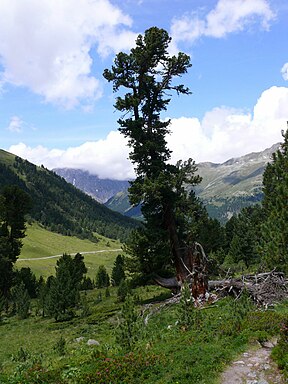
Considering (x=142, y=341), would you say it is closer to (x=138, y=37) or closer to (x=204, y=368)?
(x=204, y=368)

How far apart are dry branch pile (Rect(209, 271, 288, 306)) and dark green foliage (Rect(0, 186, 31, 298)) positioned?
3744 cm

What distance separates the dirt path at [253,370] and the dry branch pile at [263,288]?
7.47 metres

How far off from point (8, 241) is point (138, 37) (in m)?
37.5

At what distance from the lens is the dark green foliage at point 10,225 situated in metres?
49.9

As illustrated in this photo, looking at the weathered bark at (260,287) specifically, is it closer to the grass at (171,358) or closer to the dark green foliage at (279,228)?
the grass at (171,358)

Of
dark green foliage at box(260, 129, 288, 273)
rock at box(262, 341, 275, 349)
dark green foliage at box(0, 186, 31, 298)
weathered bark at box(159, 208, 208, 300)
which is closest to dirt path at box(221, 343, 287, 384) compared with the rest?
rock at box(262, 341, 275, 349)

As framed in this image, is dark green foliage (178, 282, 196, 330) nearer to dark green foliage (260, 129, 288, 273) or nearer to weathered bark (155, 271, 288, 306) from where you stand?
weathered bark (155, 271, 288, 306)

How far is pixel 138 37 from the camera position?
2839cm

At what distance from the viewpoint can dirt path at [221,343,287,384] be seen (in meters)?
9.82

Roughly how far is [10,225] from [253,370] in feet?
155

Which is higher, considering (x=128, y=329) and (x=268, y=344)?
(x=128, y=329)

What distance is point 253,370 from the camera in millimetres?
10547

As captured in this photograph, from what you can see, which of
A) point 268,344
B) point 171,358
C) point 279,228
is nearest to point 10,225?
point 279,228

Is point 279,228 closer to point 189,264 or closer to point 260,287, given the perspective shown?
point 260,287
